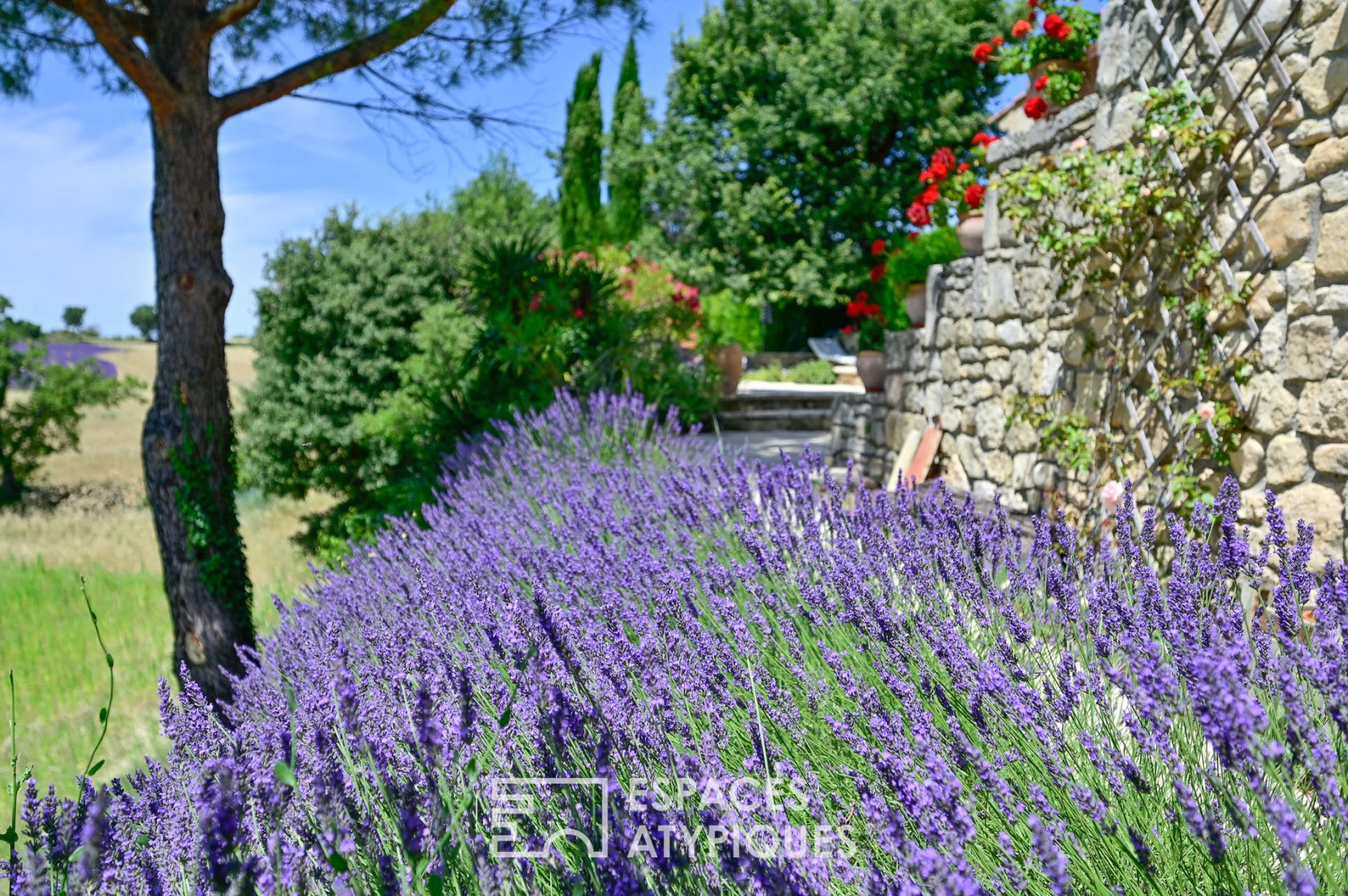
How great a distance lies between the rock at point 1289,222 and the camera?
295cm

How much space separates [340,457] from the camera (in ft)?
30.6

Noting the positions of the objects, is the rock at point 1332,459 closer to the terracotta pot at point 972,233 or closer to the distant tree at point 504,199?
the terracotta pot at point 972,233

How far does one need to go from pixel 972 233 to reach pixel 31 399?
549 inches

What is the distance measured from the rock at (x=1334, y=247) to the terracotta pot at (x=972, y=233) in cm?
221

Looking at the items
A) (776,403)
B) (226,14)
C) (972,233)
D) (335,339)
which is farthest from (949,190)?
(335,339)

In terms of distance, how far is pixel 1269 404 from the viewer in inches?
121

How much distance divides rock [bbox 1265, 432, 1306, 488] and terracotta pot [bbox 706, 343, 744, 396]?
7.33 m

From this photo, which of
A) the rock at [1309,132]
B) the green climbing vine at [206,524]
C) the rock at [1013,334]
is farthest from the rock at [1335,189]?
the green climbing vine at [206,524]

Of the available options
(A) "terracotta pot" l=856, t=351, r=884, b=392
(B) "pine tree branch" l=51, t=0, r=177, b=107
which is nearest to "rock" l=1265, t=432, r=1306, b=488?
(A) "terracotta pot" l=856, t=351, r=884, b=392

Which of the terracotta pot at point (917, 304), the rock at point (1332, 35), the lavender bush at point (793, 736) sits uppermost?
the rock at point (1332, 35)

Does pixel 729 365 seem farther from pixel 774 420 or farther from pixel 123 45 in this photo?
pixel 123 45

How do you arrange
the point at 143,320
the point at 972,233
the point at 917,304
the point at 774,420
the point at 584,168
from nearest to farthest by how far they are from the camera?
the point at 972,233 → the point at 917,304 → the point at 774,420 → the point at 584,168 → the point at 143,320

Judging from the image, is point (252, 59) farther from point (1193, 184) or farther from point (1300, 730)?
point (1300, 730)

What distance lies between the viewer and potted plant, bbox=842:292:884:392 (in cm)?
659
